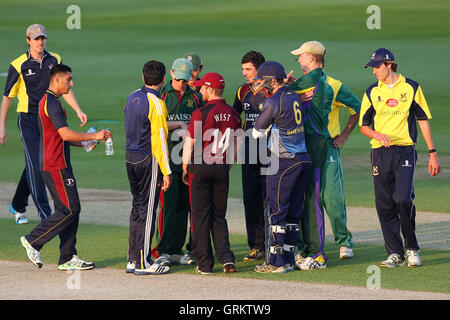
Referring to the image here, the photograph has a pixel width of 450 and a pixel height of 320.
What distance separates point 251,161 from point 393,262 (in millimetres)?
1922

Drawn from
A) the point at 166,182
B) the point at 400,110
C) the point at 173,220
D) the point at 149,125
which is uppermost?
the point at 400,110

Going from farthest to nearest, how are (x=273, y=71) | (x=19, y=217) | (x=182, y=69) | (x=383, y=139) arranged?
(x=19, y=217) < (x=182, y=69) < (x=383, y=139) < (x=273, y=71)

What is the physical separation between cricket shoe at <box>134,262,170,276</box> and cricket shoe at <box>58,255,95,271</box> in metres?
0.60

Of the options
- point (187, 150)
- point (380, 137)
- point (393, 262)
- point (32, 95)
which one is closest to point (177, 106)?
point (187, 150)

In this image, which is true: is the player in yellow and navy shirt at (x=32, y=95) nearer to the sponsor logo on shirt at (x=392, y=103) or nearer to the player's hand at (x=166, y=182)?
the player's hand at (x=166, y=182)

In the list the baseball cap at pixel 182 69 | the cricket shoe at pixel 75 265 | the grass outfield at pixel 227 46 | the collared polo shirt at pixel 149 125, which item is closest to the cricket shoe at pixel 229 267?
the collared polo shirt at pixel 149 125

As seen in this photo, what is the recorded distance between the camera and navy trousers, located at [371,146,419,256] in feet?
32.3

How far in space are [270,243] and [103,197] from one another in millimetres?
5491

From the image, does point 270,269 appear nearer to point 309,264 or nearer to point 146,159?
point 309,264

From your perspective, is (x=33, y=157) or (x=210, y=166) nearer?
(x=210, y=166)

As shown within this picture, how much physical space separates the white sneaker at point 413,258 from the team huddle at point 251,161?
0.5 inches

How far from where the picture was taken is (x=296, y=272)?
31.7 ft

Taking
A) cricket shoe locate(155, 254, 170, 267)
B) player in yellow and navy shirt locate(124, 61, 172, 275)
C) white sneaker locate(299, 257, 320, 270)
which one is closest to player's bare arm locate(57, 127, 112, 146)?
player in yellow and navy shirt locate(124, 61, 172, 275)
